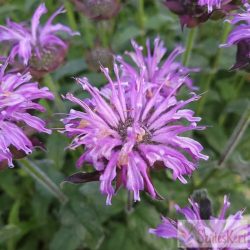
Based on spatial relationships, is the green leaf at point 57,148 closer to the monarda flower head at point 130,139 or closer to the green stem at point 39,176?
the green stem at point 39,176

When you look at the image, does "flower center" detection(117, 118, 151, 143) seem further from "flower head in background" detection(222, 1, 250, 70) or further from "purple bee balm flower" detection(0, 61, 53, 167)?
"flower head in background" detection(222, 1, 250, 70)

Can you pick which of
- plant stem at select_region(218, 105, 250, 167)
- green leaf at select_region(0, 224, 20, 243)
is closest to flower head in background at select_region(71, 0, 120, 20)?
plant stem at select_region(218, 105, 250, 167)

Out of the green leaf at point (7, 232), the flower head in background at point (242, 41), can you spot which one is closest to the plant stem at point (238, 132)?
the flower head in background at point (242, 41)

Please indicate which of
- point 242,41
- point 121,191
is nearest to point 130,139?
point 242,41

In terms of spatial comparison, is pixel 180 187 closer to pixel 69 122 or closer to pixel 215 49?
pixel 215 49

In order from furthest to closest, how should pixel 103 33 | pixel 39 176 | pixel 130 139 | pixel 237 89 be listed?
pixel 237 89
pixel 103 33
pixel 39 176
pixel 130 139

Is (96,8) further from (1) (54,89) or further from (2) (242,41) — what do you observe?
(2) (242,41)

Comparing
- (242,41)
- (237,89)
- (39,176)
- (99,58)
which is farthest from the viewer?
(237,89)
